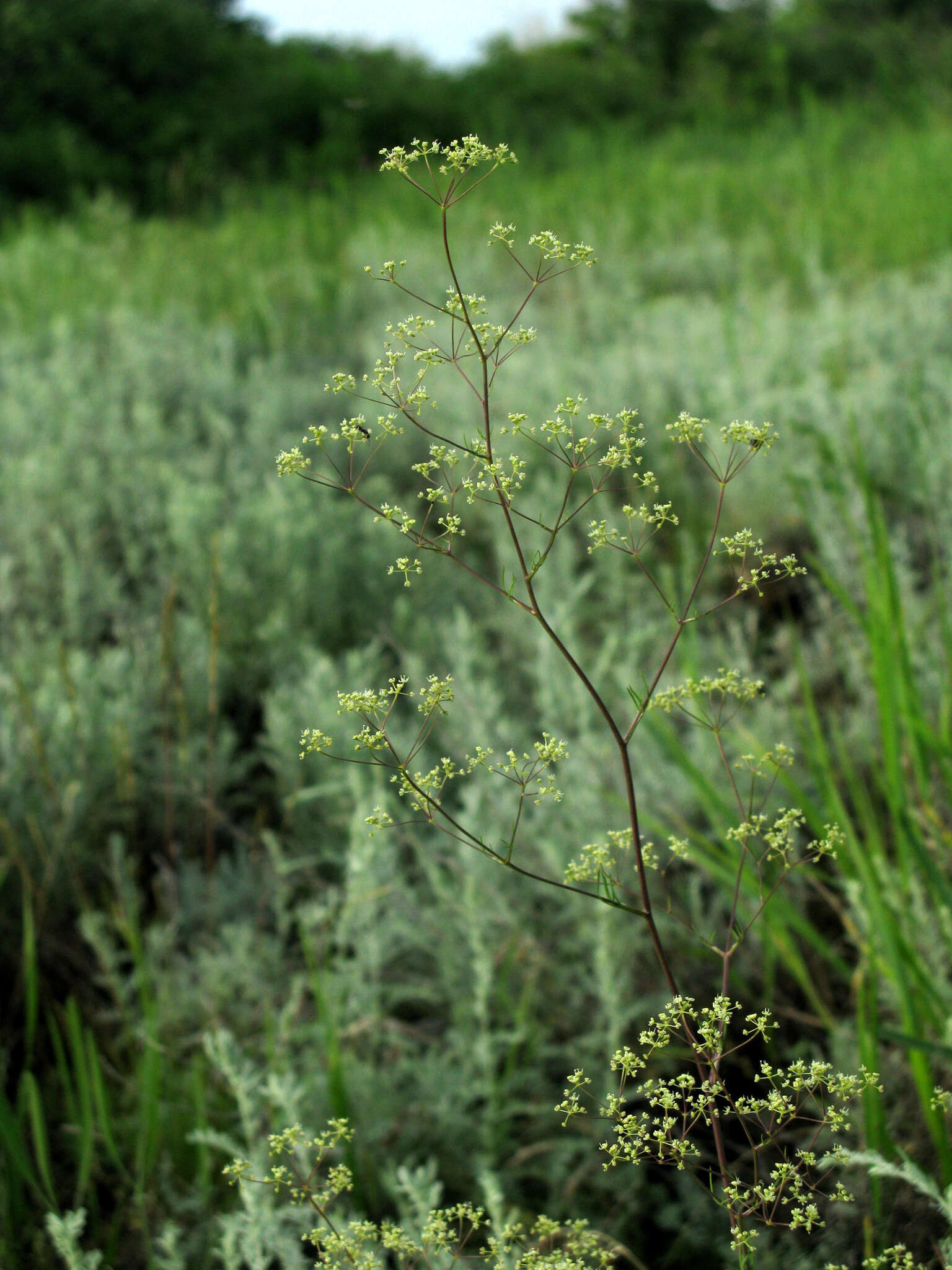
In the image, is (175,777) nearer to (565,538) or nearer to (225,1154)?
(225,1154)

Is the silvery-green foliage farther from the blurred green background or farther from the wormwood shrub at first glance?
the wormwood shrub

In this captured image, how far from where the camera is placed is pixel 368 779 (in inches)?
80.0

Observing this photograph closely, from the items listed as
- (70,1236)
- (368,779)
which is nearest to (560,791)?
(70,1236)

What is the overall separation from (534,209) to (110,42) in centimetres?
687

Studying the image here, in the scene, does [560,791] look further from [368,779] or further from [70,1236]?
[368,779]

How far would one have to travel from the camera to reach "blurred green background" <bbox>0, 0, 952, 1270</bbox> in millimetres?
1497

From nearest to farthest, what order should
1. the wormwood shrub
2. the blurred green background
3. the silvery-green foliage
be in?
the wormwood shrub
the silvery-green foliage
the blurred green background

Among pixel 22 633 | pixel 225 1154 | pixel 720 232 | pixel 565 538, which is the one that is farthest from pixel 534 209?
pixel 225 1154

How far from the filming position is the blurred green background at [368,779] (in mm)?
1497

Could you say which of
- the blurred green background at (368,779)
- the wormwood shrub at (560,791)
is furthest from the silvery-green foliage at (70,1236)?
the wormwood shrub at (560,791)

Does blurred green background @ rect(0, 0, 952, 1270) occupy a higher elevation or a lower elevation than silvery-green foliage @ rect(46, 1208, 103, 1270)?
higher

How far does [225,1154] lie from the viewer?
5.28ft

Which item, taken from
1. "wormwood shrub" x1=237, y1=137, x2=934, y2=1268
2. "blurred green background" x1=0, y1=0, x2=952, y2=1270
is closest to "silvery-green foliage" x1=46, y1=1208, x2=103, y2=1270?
"blurred green background" x1=0, y1=0, x2=952, y2=1270

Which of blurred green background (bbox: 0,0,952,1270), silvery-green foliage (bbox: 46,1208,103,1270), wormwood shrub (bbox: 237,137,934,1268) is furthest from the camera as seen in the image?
blurred green background (bbox: 0,0,952,1270)
